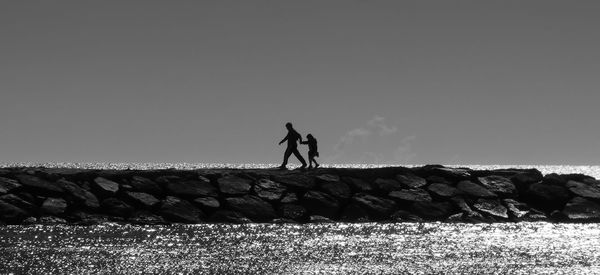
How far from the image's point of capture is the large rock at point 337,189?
99.0 ft

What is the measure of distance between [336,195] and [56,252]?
1103cm

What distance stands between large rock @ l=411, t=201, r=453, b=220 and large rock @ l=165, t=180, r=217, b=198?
679 cm

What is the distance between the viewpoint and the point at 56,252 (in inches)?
851

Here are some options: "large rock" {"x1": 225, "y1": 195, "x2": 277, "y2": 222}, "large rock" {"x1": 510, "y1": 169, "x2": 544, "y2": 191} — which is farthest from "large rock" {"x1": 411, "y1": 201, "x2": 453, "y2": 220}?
"large rock" {"x1": 225, "y1": 195, "x2": 277, "y2": 222}

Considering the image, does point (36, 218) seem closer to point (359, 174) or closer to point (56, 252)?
point (56, 252)

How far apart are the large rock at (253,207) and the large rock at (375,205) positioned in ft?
9.97

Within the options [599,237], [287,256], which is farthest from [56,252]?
[599,237]

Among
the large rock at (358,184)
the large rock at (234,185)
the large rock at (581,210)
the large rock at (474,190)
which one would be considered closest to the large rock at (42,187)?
the large rock at (234,185)

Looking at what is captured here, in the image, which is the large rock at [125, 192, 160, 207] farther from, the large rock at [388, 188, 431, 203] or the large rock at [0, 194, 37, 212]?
the large rock at [388, 188, 431, 203]

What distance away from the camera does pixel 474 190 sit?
31953 mm

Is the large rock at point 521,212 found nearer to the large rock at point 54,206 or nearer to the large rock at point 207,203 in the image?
the large rock at point 207,203

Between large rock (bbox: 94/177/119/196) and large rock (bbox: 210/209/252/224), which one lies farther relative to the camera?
large rock (bbox: 210/209/252/224)

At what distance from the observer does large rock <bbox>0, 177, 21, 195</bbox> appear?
27.7 metres

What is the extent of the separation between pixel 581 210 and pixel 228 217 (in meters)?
12.5
